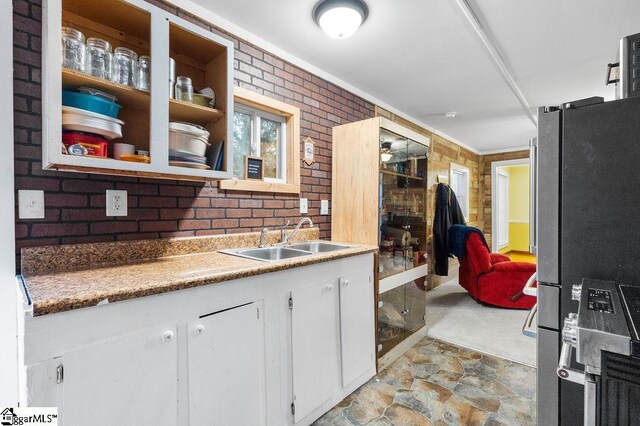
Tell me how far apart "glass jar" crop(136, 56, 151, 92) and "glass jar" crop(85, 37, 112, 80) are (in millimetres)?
119

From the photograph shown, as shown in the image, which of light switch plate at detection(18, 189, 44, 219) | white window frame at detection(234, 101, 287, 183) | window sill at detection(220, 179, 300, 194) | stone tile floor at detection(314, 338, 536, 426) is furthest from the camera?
white window frame at detection(234, 101, 287, 183)

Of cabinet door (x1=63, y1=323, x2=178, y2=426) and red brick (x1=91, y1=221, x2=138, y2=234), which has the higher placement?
red brick (x1=91, y1=221, x2=138, y2=234)

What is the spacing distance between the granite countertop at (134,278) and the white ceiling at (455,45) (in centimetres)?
158

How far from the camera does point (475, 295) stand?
398cm

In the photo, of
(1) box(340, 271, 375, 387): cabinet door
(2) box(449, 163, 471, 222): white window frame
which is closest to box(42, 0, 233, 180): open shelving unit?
(1) box(340, 271, 375, 387): cabinet door

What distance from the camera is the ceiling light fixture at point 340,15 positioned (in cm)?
184

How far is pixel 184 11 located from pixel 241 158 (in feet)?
3.11

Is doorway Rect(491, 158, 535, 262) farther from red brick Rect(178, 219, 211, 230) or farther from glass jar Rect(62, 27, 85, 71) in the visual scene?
glass jar Rect(62, 27, 85, 71)

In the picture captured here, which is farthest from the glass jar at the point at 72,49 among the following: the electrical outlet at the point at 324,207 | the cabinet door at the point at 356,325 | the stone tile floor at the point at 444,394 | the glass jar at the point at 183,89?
the stone tile floor at the point at 444,394

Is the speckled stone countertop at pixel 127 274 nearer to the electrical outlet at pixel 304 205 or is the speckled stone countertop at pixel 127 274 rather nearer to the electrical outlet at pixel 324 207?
the electrical outlet at pixel 304 205

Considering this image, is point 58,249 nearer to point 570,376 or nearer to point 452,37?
point 570,376

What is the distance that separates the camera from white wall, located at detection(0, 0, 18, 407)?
50.6 inches

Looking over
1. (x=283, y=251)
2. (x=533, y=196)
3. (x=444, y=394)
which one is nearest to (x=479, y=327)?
(x=444, y=394)

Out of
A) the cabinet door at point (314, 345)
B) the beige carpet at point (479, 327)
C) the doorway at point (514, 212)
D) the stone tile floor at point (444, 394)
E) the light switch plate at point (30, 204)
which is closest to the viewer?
the light switch plate at point (30, 204)
